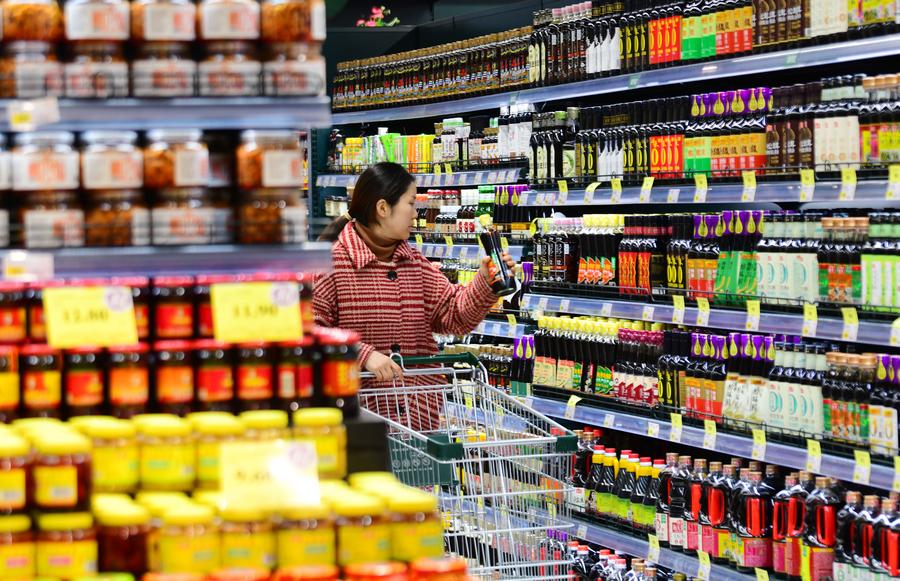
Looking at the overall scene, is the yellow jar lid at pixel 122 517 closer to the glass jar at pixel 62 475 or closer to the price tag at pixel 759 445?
the glass jar at pixel 62 475

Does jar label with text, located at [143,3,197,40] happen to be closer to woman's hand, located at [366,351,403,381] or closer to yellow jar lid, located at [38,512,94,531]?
yellow jar lid, located at [38,512,94,531]

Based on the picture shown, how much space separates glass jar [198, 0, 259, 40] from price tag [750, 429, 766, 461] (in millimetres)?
2967

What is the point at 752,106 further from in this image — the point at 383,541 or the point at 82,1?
the point at 383,541

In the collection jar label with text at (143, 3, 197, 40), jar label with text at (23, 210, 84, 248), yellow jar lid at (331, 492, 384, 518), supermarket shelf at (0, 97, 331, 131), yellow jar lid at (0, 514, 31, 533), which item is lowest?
yellow jar lid at (0, 514, 31, 533)

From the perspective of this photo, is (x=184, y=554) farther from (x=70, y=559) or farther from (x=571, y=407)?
(x=571, y=407)

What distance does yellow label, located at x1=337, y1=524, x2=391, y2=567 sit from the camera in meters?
2.21

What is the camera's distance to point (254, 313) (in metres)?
2.77

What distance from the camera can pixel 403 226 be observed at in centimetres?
494

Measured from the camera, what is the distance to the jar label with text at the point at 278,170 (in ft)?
9.19

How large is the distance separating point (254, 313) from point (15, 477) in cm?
68

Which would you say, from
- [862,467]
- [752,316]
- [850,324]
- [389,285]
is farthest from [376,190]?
[862,467]

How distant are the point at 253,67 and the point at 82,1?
374mm

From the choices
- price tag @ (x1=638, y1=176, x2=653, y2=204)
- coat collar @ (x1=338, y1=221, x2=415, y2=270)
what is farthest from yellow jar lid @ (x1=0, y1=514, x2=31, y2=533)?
price tag @ (x1=638, y1=176, x2=653, y2=204)

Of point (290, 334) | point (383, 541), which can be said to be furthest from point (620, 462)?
point (383, 541)
